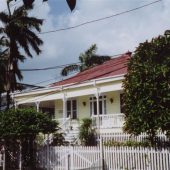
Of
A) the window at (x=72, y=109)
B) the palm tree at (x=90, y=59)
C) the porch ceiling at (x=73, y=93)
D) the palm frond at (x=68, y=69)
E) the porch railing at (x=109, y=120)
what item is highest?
the palm tree at (x=90, y=59)

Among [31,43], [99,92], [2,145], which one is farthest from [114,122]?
[31,43]

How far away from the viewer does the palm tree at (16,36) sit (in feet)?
109

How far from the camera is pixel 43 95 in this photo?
32.4m

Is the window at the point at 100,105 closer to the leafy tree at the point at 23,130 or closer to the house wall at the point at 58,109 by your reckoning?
the house wall at the point at 58,109

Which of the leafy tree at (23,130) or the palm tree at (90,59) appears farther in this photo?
the palm tree at (90,59)

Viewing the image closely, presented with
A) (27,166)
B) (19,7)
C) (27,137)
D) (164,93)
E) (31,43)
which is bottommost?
(27,166)

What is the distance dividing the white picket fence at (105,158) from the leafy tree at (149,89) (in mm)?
823

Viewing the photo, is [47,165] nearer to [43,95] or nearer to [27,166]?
[27,166]

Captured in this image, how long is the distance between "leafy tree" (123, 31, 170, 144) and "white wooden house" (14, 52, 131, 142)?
870 cm

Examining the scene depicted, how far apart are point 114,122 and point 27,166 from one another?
722 centimetres

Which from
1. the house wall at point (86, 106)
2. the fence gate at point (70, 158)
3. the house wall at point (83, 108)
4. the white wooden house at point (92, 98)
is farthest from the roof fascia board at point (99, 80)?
the fence gate at point (70, 158)

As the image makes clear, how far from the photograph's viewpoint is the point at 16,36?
33656 millimetres

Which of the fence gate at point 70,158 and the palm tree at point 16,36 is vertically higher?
the palm tree at point 16,36

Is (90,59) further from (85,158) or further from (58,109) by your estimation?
(85,158)
